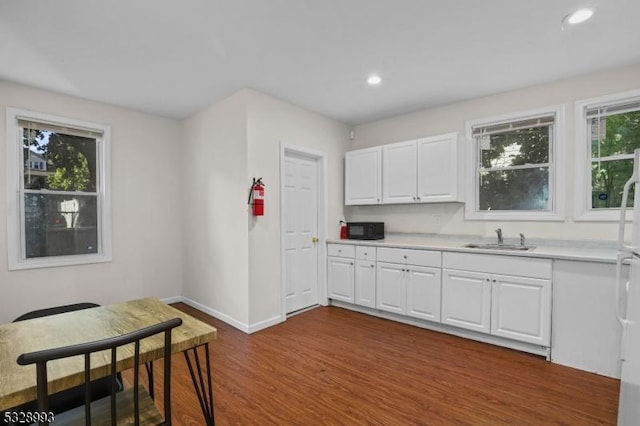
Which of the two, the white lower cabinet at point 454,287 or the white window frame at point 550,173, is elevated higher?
the white window frame at point 550,173

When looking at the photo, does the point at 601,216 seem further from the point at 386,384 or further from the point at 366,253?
the point at 386,384

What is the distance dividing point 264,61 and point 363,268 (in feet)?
8.29

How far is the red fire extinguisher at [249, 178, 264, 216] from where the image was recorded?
3307 millimetres

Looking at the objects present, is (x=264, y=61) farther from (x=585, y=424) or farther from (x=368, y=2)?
(x=585, y=424)

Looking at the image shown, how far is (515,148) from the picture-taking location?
11.6ft

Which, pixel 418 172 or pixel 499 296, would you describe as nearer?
pixel 499 296

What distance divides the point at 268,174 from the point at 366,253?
151 centimetres

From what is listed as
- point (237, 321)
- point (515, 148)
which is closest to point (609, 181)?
point (515, 148)

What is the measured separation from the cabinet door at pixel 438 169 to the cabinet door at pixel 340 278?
4.09 feet

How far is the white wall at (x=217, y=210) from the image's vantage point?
3.40 metres

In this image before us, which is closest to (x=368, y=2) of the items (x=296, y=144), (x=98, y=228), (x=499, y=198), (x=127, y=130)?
(x=296, y=144)

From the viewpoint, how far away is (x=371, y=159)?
4156mm

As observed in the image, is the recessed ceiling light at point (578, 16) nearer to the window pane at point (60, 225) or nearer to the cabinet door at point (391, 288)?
the cabinet door at point (391, 288)

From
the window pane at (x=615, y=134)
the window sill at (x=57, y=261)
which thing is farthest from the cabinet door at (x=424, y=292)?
the window sill at (x=57, y=261)
